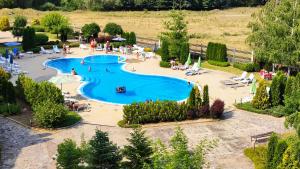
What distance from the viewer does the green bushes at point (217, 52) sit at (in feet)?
137

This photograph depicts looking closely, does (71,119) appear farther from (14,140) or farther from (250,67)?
(250,67)

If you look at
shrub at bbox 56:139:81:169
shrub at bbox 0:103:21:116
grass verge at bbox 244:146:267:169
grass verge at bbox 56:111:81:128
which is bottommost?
grass verge at bbox 244:146:267:169

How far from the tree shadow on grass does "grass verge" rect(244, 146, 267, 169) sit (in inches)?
396

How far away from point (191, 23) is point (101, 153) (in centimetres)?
6729

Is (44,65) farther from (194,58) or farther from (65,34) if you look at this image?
(194,58)

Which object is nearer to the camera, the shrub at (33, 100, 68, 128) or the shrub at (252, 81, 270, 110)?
the shrub at (33, 100, 68, 128)

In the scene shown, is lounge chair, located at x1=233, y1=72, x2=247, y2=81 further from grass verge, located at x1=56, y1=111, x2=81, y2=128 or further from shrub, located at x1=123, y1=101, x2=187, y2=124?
grass verge, located at x1=56, y1=111, x2=81, y2=128

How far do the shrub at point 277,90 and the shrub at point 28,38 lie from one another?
28.6 m

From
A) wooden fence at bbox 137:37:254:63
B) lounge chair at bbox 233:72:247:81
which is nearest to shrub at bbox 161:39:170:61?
wooden fence at bbox 137:37:254:63

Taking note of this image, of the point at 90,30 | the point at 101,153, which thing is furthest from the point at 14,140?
the point at 90,30

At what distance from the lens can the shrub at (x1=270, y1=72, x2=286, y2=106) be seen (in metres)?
28.4

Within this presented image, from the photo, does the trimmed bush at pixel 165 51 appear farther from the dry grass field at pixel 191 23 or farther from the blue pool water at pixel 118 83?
the dry grass field at pixel 191 23

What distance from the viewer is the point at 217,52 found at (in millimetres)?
42344

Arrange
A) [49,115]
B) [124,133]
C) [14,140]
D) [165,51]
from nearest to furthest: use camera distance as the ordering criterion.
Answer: [14,140], [124,133], [49,115], [165,51]
